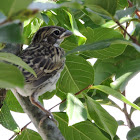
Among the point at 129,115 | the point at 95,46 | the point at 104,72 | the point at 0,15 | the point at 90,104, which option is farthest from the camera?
the point at 129,115

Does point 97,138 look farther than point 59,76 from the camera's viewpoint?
No

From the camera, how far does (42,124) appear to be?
1160 mm

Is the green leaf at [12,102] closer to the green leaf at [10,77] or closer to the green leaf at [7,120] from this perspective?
the green leaf at [7,120]

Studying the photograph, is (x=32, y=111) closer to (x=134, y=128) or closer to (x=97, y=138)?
(x=97, y=138)

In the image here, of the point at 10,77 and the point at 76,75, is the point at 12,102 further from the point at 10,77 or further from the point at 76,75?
the point at 10,77

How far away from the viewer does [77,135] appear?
1.37 meters

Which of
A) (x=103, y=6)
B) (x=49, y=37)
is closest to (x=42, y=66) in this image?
(x=49, y=37)

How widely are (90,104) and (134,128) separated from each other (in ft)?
1.14

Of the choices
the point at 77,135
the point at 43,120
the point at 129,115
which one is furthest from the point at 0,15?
the point at 129,115

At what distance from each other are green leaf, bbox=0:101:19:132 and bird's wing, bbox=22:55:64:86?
0.70ft

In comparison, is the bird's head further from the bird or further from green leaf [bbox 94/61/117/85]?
green leaf [bbox 94/61/117/85]

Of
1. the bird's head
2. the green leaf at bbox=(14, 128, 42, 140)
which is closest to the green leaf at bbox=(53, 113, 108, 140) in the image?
the green leaf at bbox=(14, 128, 42, 140)

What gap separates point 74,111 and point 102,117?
14cm

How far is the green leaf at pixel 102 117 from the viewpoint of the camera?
1.25 m
